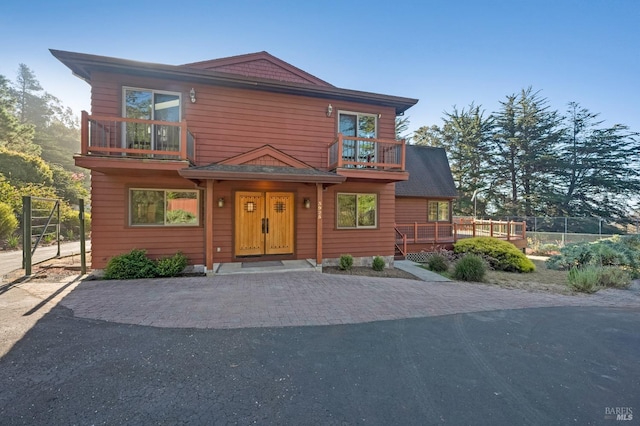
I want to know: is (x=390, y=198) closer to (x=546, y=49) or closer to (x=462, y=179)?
(x=546, y=49)

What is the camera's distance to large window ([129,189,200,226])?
7781mm

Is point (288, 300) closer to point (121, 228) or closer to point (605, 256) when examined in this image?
point (121, 228)

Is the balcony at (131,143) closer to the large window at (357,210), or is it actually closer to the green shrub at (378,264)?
the large window at (357,210)

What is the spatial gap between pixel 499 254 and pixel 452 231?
4.26 metres

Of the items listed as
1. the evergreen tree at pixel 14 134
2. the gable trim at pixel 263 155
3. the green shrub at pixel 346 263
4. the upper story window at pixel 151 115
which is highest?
the evergreen tree at pixel 14 134

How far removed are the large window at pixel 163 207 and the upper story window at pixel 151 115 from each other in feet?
4.39

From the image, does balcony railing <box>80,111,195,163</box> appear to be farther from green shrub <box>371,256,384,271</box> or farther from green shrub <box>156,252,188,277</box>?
green shrub <box>371,256,384,271</box>

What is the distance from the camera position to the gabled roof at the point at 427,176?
52.1ft

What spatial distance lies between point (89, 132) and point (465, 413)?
927 cm

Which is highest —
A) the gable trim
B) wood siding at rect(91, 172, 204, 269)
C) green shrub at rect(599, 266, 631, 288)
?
the gable trim

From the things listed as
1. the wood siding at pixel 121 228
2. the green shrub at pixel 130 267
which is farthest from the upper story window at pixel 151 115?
the green shrub at pixel 130 267

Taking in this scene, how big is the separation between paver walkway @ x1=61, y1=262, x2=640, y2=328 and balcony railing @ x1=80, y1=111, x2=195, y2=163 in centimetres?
345

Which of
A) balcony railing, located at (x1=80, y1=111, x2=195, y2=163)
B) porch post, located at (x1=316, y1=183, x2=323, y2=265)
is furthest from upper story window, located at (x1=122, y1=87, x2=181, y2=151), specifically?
porch post, located at (x1=316, y1=183, x2=323, y2=265)

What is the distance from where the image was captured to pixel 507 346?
12.2 feet
